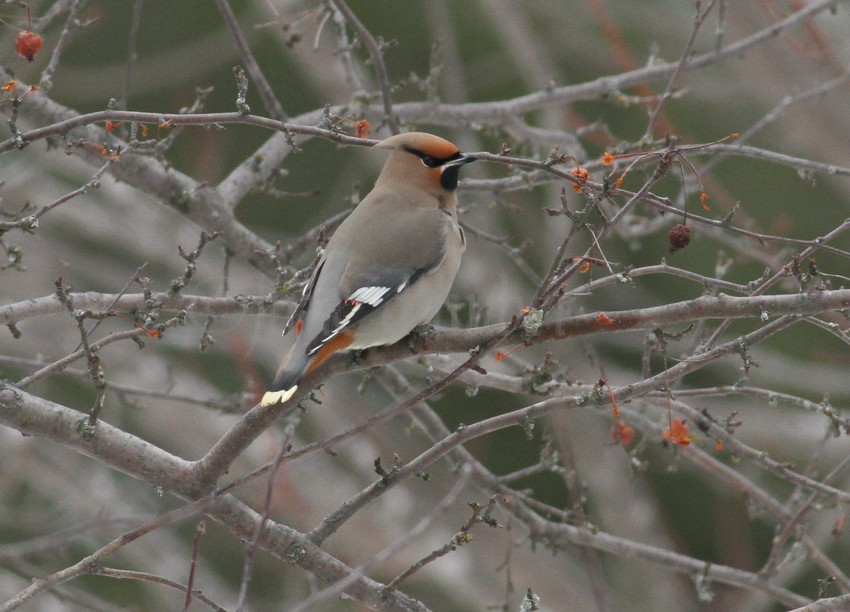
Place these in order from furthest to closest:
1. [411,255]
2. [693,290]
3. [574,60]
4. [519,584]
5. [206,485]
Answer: [574,60] < [693,290] < [519,584] < [411,255] < [206,485]

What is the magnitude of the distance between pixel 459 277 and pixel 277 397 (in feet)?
24.1

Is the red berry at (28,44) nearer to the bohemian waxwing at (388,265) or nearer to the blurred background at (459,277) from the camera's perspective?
the bohemian waxwing at (388,265)

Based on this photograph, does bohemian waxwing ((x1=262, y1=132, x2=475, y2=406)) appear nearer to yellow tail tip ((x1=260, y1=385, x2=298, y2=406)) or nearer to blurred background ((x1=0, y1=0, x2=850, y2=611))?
yellow tail tip ((x1=260, y1=385, x2=298, y2=406))

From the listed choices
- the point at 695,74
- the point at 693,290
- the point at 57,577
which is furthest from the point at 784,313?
the point at 693,290

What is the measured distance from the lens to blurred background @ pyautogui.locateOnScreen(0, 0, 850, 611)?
8.22 metres

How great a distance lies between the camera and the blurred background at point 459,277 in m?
8.22

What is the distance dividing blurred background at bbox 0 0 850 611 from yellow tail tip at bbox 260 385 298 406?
2.03m

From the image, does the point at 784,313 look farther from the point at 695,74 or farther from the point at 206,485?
the point at 695,74

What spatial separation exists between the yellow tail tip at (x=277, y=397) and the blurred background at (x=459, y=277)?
2.03 meters

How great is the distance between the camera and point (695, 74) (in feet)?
37.7

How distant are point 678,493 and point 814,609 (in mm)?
10332

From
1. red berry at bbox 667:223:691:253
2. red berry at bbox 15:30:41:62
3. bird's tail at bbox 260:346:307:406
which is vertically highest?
red berry at bbox 15:30:41:62

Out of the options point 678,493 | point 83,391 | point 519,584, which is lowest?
point 678,493

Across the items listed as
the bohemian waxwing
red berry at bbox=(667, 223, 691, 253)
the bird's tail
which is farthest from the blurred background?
red berry at bbox=(667, 223, 691, 253)
